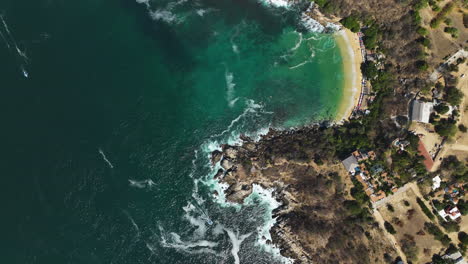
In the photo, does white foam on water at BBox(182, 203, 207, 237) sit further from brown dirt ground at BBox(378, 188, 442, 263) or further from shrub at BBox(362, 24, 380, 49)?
shrub at BBox(362, 24, 380, 49)

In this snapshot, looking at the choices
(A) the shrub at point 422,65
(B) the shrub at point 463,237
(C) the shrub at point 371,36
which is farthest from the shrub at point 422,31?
(B) the shrub at point 463,237

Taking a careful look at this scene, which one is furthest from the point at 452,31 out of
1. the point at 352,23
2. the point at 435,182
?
the point at 435,182

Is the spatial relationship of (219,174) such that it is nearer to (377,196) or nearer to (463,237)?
(377,196)

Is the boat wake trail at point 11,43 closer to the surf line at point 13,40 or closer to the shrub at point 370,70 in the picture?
the surf line at point 13,40

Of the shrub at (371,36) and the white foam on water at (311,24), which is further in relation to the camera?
the white foam on water at (311,24)

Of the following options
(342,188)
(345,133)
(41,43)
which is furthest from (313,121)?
(41,43)

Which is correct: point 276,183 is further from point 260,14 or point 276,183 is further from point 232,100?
point 260,14
